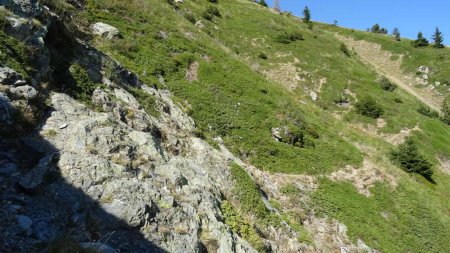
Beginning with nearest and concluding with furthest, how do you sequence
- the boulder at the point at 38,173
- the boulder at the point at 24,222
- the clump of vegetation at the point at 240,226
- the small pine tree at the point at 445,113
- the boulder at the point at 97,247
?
the boulder at the point at 24,222
the boulder at the point at 97,247
the boulder at the point at 38,173
the clump of vegetation at the point at 240,226
the small pine tree at the point at 445,113

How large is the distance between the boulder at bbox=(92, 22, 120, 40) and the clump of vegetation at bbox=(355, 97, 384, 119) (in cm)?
2795

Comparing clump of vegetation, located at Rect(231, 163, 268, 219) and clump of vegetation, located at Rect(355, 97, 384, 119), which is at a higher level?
clump of vegetation, located at Rect(355, 97, 384, 119)

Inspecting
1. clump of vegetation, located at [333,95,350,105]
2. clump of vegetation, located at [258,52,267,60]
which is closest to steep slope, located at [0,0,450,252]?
clump of vegetation, located at [333,95,350,105]

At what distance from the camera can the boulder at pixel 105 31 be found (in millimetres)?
20781

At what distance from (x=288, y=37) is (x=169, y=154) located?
42865 millimetres

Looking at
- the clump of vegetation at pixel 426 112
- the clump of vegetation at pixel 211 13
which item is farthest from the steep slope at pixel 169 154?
the clump of vegetation at pixel 211 13

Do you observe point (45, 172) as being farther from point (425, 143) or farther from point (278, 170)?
point (425, 143)

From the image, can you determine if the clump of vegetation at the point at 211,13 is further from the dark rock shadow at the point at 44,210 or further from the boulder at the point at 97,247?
the boulder at the point at 97,247

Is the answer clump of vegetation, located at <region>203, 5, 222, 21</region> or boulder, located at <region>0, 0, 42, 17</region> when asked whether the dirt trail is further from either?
boulder, located at <region>0, 0, 42, 17</region>

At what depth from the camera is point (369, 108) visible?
40000 millimetres

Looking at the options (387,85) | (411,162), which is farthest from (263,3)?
(411,162)

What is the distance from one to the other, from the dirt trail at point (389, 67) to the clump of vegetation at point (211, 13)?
79.9ft

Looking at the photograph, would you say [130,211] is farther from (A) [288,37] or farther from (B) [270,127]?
(A) [288,37]

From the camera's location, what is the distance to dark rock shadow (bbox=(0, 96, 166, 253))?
690 centimetres
